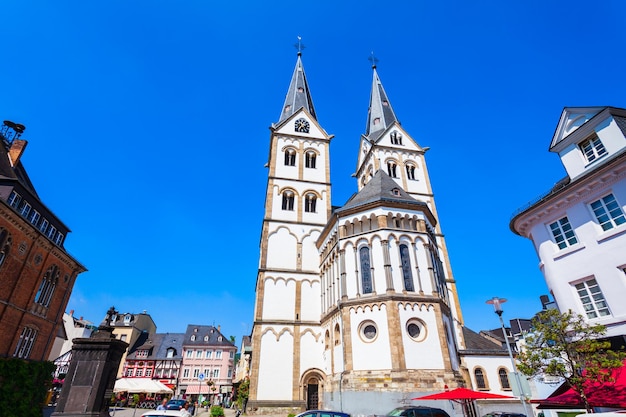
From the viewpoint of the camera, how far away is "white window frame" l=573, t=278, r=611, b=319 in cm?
1220

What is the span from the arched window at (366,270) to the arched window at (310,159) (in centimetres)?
1636

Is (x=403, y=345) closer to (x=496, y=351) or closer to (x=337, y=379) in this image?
(x=337, y=379)

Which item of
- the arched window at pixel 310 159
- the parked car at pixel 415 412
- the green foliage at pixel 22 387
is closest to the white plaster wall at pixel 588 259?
the parked car at pixel 415 412

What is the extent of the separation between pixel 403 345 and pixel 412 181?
23.7m

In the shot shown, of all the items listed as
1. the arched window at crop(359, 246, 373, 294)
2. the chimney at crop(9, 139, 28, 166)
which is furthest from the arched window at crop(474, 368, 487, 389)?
the chimney at crop(9, 139, 28, 166)

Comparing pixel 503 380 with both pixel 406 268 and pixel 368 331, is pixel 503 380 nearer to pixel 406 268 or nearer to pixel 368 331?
pixel 406 268

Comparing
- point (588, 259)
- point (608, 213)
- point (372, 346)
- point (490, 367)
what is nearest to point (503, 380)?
point (490, 367)

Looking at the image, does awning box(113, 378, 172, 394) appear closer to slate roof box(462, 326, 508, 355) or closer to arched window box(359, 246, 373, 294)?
arched window box(359, 246, 373, 294)

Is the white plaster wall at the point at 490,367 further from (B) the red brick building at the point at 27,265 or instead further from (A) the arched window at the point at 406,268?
(B) the red brick building at the point at 27,265

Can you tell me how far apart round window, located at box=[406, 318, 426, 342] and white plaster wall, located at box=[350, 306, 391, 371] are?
5.14 ft

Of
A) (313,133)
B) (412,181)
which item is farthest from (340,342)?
(313,133)

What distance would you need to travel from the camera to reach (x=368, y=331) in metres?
21.8

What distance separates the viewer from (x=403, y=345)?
20438 mm

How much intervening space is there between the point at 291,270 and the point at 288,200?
7.92 m
